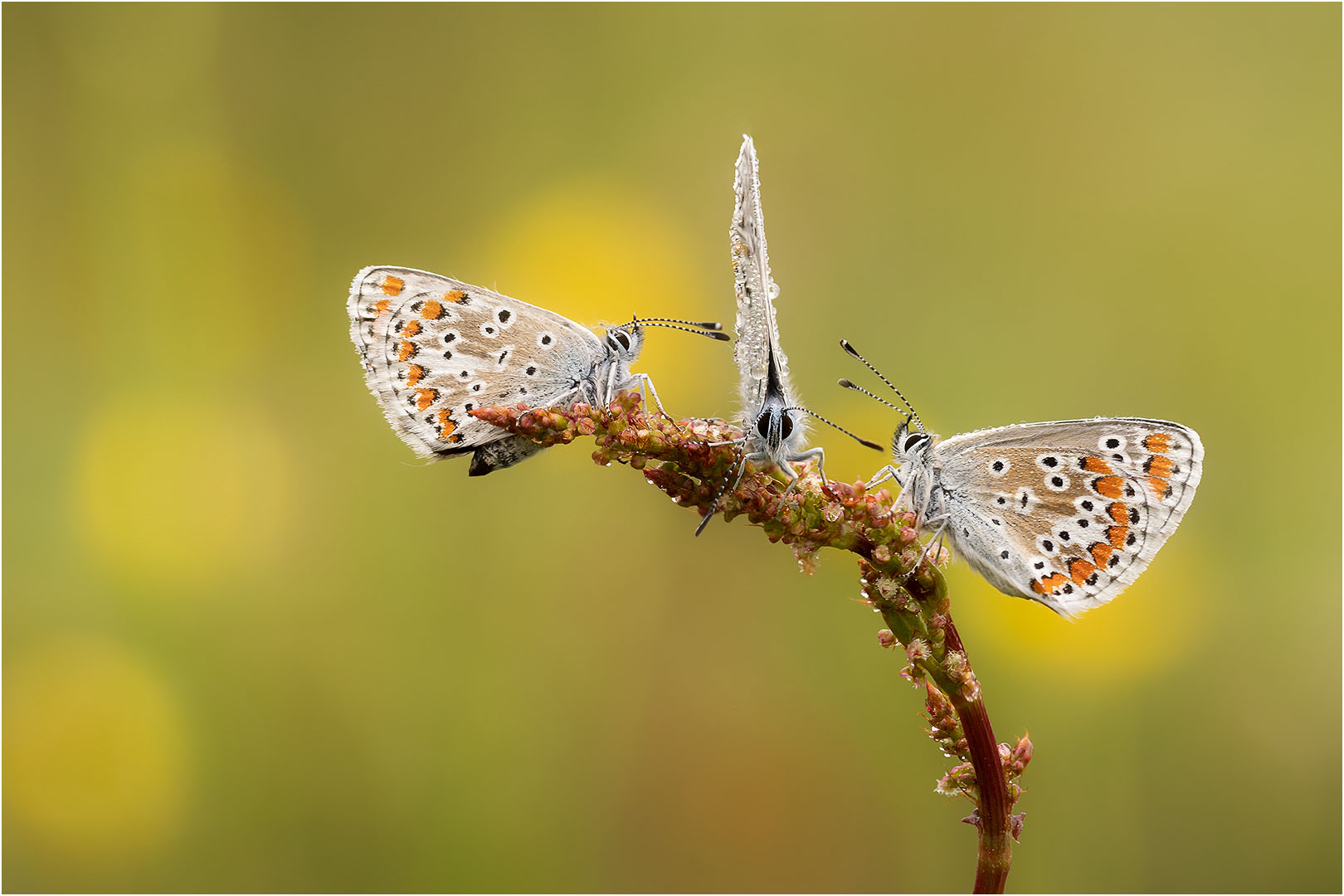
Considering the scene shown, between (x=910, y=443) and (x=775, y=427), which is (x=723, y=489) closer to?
(x=775, y=427)

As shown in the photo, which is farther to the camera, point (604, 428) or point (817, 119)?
point (817, 119)

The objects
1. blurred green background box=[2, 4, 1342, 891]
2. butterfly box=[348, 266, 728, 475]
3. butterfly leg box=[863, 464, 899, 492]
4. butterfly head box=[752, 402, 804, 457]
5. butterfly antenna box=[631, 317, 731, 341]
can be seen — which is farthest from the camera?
blurred green background box=[2, 4, 1342, 891]

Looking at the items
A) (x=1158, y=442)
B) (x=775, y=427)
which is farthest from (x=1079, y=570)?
(x=775, y=427)

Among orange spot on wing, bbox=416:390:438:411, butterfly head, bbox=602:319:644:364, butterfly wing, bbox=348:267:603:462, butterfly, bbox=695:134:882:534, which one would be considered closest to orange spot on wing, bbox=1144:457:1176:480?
butterfly, bbox=695:134:882:534

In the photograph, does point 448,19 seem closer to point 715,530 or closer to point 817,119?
point 817,119

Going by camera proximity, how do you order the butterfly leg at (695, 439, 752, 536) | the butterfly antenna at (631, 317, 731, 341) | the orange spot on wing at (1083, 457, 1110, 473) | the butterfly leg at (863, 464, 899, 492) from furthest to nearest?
1. the butterfly antenna at (631, 317, 731, 341)
2. the orange spot on wing at (1083, 457, 1110, 473)
3. the butterfly leg at (863, 464, 899, 492)
4. the butterfly leg at (695, 439, 752, 536)

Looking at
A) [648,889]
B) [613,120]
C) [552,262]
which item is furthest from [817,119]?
[648,889]

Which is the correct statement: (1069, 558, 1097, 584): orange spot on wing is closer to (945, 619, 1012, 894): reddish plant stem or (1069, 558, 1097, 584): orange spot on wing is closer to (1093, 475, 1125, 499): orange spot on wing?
(1093, 475, 1125, 499): orange spot on wing

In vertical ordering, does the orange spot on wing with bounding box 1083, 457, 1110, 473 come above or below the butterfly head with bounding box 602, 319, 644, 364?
below
